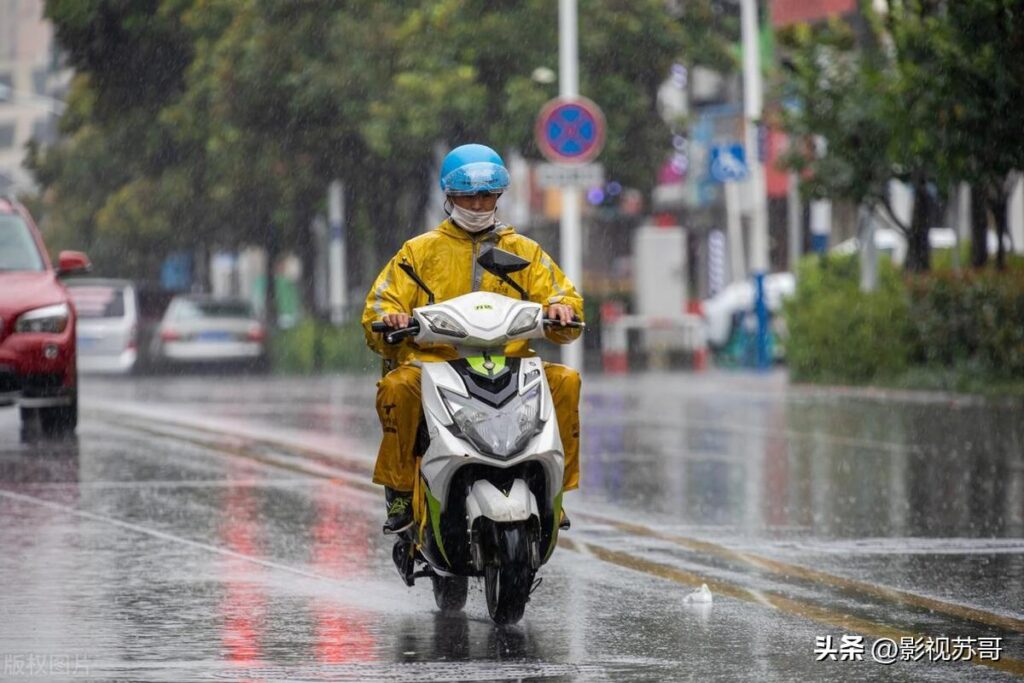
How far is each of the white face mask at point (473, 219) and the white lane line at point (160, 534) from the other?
186 centimetres

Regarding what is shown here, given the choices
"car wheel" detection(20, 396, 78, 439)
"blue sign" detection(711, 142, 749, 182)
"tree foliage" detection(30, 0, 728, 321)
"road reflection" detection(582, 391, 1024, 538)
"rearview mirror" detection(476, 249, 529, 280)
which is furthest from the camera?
"blue sign" detection(711, 142, 749, 182)

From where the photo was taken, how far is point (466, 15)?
36.3 metres

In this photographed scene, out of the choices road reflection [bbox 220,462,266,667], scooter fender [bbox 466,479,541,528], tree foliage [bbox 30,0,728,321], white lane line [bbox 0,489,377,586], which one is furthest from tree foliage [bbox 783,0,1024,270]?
scooter fender [bbox 466,479,541,528]

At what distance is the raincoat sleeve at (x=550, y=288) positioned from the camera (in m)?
8.92

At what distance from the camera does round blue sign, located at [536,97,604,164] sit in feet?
87.6

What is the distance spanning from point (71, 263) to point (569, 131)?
32.4 ft

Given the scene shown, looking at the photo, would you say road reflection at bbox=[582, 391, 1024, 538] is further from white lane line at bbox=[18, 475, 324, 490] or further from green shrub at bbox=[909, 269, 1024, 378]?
white lane line at bbox=[18, 475, 324, 490]

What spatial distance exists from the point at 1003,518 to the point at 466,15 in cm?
2425

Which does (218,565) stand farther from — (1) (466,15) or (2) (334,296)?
(2) (334,296)

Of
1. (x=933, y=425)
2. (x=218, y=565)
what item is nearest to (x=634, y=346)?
(x=933, y=425)

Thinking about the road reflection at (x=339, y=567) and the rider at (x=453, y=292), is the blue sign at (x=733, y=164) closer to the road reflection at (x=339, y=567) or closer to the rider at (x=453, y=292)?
the road reflection at (x=339, y=567)

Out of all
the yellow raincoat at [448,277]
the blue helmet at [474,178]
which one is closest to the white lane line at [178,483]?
the yellow raincoat at [448,277]

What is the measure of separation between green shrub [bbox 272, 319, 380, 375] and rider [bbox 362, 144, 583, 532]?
93.0 ft

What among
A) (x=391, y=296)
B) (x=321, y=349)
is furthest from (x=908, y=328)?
(x=391, y=296)
